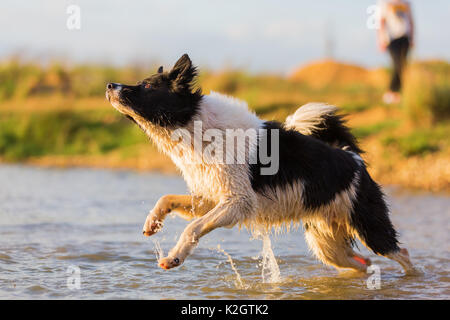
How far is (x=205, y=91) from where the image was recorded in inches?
711

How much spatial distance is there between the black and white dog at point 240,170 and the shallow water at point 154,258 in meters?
0.56

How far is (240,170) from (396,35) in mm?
12390

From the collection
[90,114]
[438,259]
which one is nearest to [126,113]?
[438,259]

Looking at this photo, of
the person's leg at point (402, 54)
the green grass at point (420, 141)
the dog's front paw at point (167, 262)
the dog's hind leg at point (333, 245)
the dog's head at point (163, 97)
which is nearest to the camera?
the dog's front paw at point (167, 262)

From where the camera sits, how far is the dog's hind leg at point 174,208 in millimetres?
5727

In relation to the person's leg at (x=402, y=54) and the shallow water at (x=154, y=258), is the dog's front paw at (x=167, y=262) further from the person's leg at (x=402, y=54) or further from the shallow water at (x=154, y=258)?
the person's leg at (x=402, y=54)

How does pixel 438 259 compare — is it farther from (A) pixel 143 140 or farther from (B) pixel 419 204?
(A) pixel 143 140

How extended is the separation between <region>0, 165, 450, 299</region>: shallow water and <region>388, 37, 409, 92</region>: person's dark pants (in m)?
6.54

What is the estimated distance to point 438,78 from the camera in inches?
567
